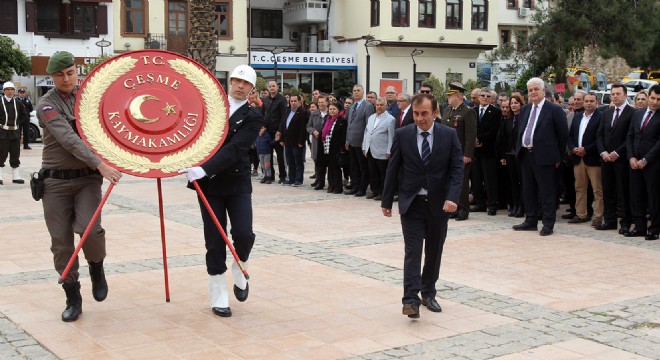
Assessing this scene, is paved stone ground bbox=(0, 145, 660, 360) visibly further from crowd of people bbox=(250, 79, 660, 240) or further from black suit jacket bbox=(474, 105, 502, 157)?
black suit jacket bbox=(474, 105, 502, 157)

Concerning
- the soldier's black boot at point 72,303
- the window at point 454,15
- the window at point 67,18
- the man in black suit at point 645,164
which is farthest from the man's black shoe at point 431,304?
the window at point 454,15

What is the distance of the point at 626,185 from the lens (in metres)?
11.6

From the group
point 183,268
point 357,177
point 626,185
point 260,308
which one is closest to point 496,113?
point 626,185

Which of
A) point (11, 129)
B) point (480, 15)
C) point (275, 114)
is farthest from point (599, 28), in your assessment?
point (11, 129)

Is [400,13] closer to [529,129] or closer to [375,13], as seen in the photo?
[375,13]

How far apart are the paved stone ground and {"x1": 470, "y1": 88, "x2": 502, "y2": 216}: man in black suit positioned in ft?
3.19

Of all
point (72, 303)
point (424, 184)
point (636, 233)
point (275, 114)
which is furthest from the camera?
point (275, 114)

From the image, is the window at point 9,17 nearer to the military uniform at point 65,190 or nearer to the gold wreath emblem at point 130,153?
the military uniform at point 65,190

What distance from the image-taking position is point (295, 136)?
17.0m

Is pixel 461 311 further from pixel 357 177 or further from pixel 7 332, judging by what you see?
pixel 357 177

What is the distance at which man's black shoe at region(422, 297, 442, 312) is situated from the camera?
6.99m

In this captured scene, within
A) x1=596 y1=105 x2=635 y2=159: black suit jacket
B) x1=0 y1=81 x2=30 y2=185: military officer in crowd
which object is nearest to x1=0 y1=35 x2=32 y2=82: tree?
x1=0 y1=81 x2=30 y2=185: military officer in crowd

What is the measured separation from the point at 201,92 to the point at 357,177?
30.2 feet

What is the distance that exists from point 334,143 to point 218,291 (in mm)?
9429
